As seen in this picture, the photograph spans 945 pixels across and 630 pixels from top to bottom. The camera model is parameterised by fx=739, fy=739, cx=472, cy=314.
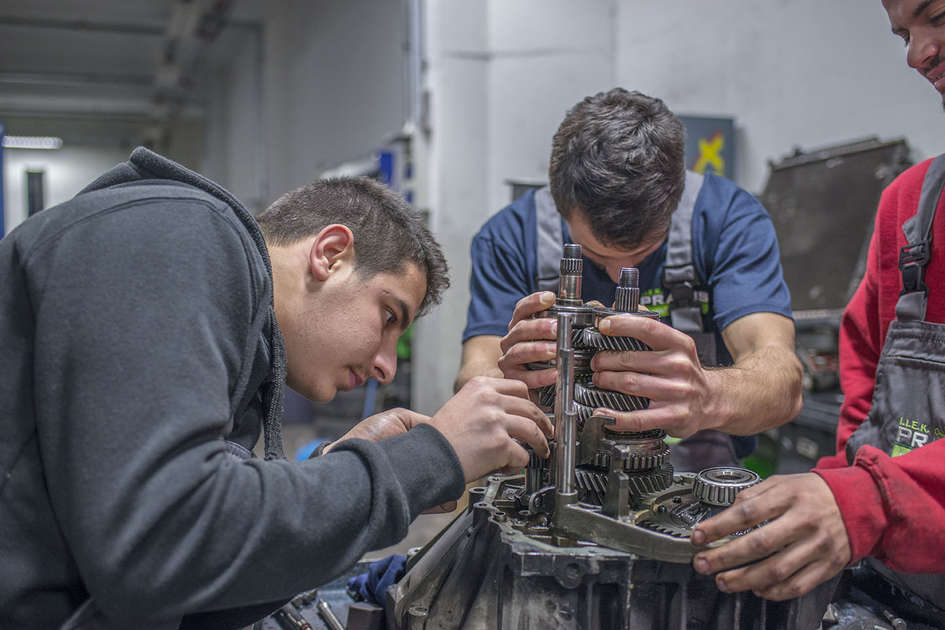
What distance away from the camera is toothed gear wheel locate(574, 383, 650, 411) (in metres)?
0.96

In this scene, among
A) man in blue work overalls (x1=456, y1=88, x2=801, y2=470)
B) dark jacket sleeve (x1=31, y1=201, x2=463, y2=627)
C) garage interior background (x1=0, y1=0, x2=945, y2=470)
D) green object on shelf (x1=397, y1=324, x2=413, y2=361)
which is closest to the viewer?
dark jacket sleeve (x1=31, y1=201, x2=463, y2=627)

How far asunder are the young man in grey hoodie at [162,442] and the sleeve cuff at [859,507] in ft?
1.14

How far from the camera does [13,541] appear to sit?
741mm

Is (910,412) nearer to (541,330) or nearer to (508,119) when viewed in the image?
(541,330)

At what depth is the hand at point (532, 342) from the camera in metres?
1.05

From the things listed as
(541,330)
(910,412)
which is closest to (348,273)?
(541,330)

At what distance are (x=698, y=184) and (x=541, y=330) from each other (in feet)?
2.38

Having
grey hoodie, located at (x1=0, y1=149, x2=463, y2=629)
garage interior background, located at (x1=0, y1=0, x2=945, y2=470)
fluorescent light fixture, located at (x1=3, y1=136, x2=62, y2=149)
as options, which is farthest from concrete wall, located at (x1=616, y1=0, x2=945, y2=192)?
fluorescent light fixture, located at (x1=3, y1=136, x2=62, y2=149)

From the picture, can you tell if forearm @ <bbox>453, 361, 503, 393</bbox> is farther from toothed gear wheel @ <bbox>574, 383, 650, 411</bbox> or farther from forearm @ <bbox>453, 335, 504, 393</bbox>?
toothed gear wheel @ <bbox>574, 383, 650, 411</bbox>

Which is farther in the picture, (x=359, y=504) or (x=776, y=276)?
(x=776, y=276)

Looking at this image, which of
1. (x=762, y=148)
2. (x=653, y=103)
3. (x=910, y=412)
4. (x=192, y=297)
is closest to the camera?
(x=192, y=297)

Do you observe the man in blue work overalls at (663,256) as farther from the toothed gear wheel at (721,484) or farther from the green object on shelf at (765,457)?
the green object on shelf at (765,457)

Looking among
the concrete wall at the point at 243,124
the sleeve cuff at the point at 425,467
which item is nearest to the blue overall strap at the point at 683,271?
the sleeve cuff at the point at 425,467

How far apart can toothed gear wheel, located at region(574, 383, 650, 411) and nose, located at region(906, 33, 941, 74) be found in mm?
732
